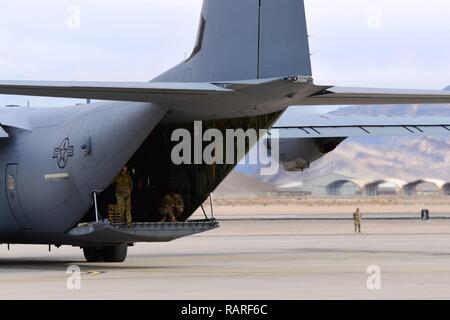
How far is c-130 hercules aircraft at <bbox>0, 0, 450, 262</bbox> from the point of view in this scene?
22.4 m

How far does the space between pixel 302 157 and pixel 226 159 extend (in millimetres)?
5627

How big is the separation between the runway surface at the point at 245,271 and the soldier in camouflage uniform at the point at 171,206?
125 centimetres

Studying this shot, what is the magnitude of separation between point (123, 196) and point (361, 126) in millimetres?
9689

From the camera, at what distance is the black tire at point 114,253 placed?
1116 inches

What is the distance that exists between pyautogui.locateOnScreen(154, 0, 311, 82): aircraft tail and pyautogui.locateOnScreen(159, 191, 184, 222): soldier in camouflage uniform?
3.83 metres

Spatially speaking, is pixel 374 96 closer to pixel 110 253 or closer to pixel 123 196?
pixel 123 196

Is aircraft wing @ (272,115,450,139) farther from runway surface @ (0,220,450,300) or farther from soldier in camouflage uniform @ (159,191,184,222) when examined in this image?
soldier in camouflage uniform @ (159,191,184,222)

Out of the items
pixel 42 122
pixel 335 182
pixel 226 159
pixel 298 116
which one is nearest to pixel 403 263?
pixel 226 159

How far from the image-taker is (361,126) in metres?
32.4

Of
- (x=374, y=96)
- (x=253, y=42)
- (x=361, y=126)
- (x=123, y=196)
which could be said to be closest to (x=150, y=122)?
(x=123, y=196)

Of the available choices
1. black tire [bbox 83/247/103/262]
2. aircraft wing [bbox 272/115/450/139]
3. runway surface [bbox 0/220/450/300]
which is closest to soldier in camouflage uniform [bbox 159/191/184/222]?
runway surface [bbox 0/220/450/300]

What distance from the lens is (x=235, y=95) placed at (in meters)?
22.6

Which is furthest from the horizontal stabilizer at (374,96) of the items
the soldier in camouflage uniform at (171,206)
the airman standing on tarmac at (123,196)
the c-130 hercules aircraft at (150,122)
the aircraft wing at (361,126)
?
the aircraft wing at (361,126)

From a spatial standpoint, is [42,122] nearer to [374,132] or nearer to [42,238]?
[42,238]
